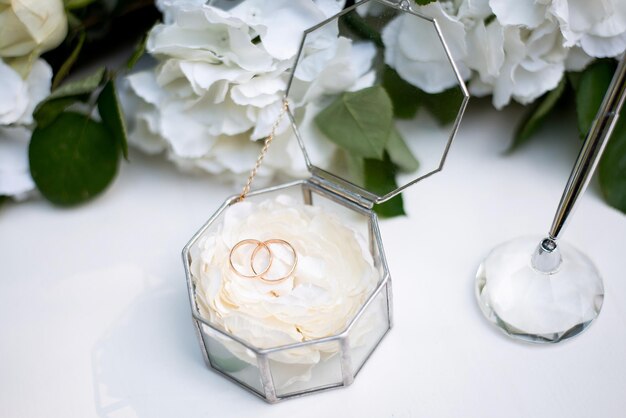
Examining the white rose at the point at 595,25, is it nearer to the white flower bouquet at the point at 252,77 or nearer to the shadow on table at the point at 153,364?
the white flower bouquet at the point at 252,77

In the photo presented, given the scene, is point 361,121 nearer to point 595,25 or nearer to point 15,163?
point 595,25

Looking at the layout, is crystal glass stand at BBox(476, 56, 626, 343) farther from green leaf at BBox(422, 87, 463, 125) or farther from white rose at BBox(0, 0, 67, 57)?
white rose at BBox(0, 0, 67, 57)

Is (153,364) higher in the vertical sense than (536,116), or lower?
lower

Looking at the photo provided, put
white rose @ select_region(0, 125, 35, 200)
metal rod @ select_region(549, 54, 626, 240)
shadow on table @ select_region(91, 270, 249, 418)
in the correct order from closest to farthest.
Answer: metal rod @ select_region(549, 54, 626, 240) → shadow on table @ select_region(91, 270, 249, 418) → white rose @ select_region(0, 125, 35, 200)

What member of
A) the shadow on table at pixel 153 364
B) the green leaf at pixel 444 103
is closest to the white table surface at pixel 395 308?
the shadow on table at pixel 153 364

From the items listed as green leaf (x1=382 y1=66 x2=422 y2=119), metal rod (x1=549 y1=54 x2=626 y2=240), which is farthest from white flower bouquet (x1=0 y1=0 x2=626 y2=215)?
metal rod (x1=549 y1=54 x2=626 y2=240)

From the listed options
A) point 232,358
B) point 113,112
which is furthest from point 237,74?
point 232,358
